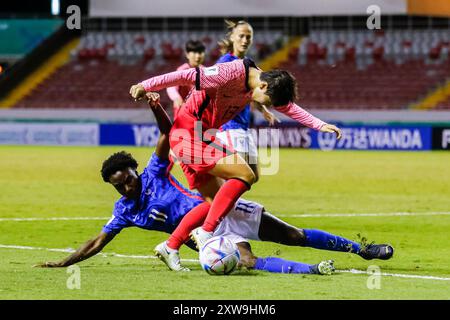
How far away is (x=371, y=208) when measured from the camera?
54.2 feet

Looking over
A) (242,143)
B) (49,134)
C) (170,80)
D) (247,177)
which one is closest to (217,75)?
(170,80)

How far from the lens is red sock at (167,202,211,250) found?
9.28 meters

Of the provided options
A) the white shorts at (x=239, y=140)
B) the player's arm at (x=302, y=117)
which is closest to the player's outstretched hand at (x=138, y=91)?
the player's arm at (x=302, y=117)

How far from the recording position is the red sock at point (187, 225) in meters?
9.28

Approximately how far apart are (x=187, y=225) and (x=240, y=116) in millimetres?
4165

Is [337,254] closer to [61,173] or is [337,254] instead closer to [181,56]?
[61,173]

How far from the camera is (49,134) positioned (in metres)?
39.2

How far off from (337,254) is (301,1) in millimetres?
33953

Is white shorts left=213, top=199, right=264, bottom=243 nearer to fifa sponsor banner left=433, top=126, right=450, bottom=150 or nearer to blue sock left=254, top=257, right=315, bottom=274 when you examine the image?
blue sock left=254, top=257, right=315, bottom=274

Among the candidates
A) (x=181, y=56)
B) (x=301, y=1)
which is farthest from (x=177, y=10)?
(x=301, y=1)

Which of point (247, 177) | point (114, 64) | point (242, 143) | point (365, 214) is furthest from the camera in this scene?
point (114, 64)

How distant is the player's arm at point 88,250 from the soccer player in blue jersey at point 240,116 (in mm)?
2689

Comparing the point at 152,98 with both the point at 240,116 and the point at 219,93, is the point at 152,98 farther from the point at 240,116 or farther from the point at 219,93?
the point at 240,116
